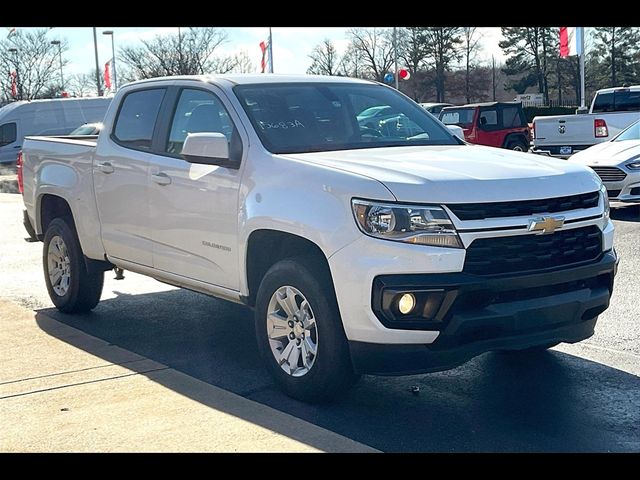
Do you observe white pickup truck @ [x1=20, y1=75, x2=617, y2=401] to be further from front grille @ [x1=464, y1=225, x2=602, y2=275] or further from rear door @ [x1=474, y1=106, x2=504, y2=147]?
rear door @ [x1=474, y1=106, x2=504, y2=147]

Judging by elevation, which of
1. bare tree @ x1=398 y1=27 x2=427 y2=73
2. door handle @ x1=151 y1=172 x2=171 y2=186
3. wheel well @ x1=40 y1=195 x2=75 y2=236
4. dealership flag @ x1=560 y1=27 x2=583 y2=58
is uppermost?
bare tree @ x1=398 y1=27 x2=427 y2=73

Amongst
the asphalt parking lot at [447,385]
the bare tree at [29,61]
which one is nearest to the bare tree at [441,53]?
the bare tree at [29,61]

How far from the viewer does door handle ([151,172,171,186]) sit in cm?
612

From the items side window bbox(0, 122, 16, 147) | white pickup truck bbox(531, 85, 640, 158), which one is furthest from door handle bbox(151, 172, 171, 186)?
side window bbox(0, 122, 16, 147)

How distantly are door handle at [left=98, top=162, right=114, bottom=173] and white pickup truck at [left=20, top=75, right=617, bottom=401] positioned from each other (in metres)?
0.13

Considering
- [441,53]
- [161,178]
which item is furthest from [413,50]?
[161,178]

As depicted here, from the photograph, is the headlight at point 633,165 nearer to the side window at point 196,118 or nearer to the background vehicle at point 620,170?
the background vehicle at point 620,170

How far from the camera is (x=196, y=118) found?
244 inches

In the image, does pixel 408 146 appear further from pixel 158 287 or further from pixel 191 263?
pixel 158 287

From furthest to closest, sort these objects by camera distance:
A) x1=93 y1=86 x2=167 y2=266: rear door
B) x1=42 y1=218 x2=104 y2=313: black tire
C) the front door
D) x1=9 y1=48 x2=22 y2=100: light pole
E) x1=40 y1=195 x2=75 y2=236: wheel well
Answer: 1. x1=9 y1=48 x2=22 y2=100: light pole
2. x1=40 y1=195 x2=75 y2=236: wheel well
3. x1=42 y1=218 x2=104 y2=313: black tire
4. x1=93 y1=86 x2=167 y2=266: rear door
5. the front door

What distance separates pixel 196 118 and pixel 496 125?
18.5 meters

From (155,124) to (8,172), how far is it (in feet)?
64.5

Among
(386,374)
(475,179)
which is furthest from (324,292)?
(475,179)

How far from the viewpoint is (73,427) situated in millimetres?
4703
